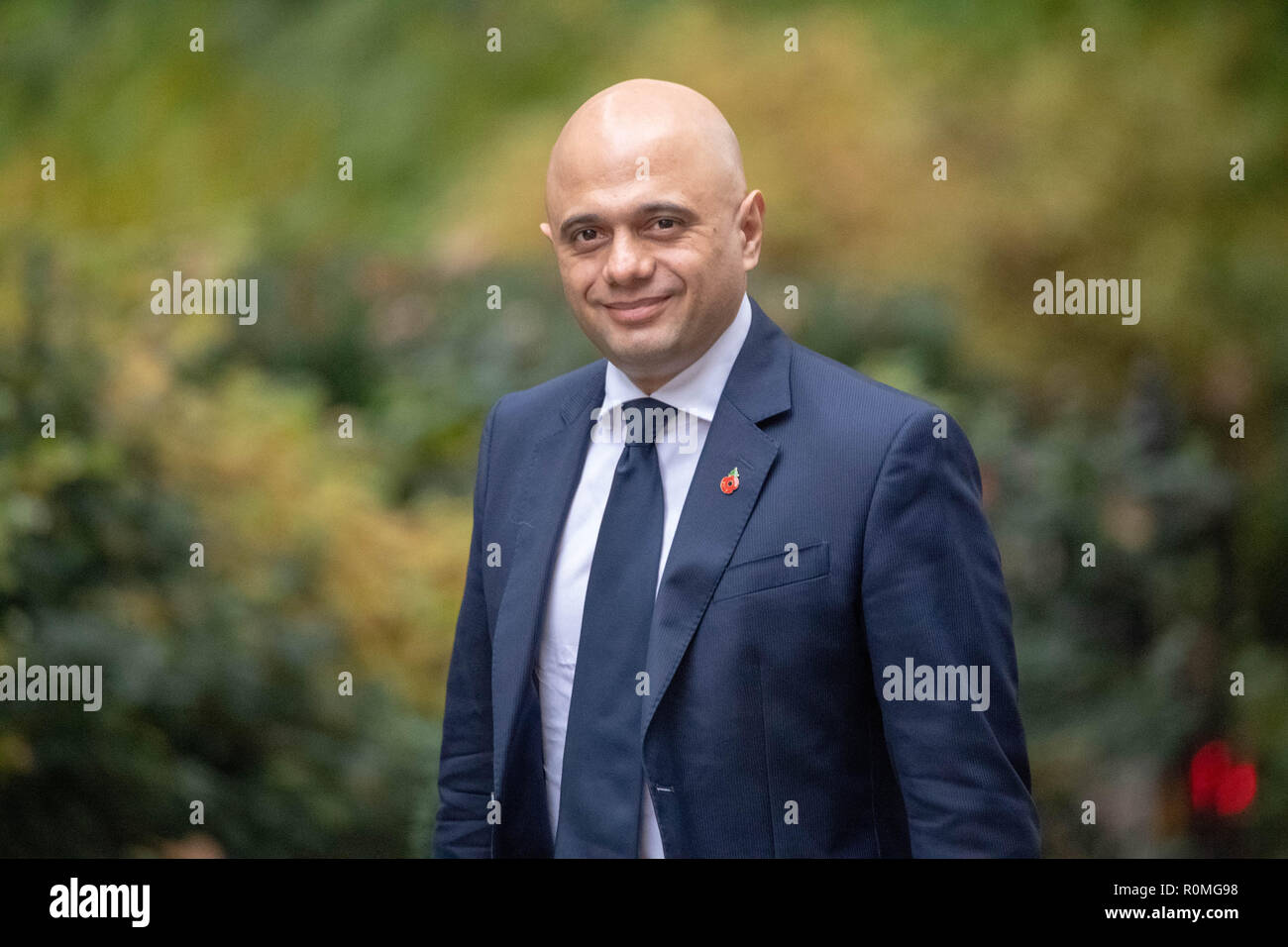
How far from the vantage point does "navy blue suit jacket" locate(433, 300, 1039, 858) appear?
1926mm

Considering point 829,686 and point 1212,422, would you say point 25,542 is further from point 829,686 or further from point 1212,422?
point 1212,422

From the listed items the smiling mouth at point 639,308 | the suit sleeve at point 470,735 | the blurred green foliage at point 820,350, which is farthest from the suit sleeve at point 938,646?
the blurred green foliage at point 820,350

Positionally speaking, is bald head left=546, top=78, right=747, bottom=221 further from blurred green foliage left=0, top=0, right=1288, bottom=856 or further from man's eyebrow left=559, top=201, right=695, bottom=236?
blurred green foliage left=0, top=0, right=1288, bottom=856

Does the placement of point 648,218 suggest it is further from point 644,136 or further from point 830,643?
point 830,643

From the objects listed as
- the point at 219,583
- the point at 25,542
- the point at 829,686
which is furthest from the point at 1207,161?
the point at 25,542

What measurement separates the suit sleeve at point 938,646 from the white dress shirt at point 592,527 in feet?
1.15

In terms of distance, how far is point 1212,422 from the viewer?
399 centimetres

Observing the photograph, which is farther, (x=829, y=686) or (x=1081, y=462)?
(x=1081, y=462)

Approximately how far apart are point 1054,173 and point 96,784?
372 cm

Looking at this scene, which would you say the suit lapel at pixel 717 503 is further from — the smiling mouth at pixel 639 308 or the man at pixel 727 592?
the smiling mouth at pixel 639 308

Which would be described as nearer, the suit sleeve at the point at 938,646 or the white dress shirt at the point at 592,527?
the suit sleeve at the point at 938,646

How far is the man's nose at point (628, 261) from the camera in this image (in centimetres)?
202

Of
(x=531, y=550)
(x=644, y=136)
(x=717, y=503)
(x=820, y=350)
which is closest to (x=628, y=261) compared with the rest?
(x=644, y=136)

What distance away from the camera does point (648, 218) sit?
2.04m
